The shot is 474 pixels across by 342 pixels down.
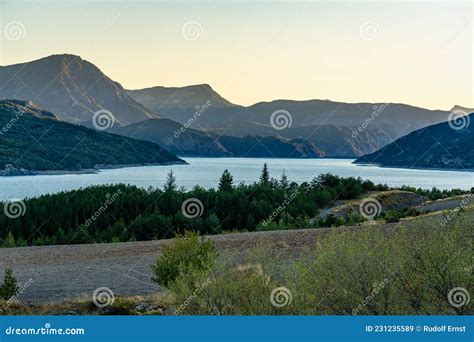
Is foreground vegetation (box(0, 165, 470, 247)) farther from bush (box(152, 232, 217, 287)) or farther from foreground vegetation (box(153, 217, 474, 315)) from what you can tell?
foreground vegetation (box(153, 217, 474, 315))

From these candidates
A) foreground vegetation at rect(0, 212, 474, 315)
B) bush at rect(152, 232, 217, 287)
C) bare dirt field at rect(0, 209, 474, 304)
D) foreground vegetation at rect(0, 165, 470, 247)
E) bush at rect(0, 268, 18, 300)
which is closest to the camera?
foreground vegetation at rect(0, 212, 474, 315)

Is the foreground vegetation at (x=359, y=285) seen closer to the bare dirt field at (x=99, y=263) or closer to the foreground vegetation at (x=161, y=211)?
the bare dirt field at (x=99, y=263)

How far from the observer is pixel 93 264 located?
26.8 metres

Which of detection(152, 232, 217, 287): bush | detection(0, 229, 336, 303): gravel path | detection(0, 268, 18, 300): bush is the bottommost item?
detection(0, 229, 336, 303): gravel path

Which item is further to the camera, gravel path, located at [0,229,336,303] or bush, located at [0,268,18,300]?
gravel path, located at [0,229,336,303]

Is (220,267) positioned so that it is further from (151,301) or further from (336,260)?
(151,301)

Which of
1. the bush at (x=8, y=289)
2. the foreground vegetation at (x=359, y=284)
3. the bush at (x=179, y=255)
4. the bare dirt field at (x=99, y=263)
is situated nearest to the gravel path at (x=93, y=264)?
the bare dirt field at (x=99, y=263)

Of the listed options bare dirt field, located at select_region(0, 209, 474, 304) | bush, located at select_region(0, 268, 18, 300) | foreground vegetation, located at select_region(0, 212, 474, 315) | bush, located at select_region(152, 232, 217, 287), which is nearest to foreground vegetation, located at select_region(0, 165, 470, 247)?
bare dirt field, located at select_region(0, 209, 474, 304)

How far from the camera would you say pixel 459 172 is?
192 m

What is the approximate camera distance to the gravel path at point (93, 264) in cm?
2111

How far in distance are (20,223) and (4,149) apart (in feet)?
411

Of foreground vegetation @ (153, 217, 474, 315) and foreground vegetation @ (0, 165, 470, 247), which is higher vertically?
foreground vegetation @ (153, 217, 474, 315)

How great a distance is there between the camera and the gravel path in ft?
69.3

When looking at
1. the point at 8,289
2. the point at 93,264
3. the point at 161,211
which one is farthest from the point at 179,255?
the point at 161,211
